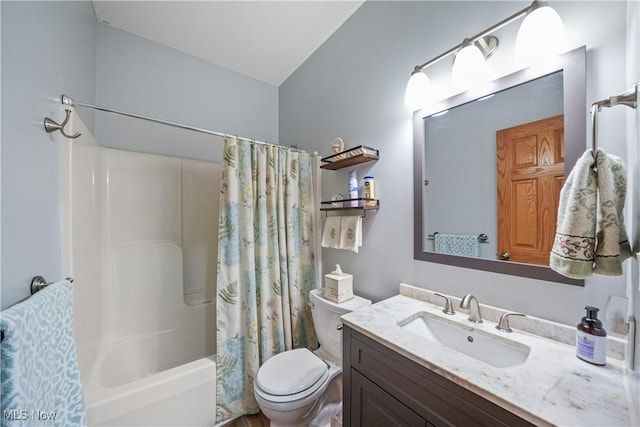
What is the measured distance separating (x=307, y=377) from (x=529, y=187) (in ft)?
4.55

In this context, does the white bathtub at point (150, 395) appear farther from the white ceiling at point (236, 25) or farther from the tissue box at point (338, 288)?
the white ceiling at point (236, 25)

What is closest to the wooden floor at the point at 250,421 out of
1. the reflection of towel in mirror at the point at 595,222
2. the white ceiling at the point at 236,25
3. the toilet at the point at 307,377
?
the toilet at the point at 307,377

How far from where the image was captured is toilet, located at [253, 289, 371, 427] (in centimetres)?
114

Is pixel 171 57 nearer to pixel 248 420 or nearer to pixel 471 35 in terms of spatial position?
pixel 471 35

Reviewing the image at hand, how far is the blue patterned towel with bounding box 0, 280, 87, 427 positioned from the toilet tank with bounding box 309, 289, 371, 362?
3.55 feet

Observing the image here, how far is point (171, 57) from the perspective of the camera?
201cm

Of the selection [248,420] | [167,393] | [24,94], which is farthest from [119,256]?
[248,420]

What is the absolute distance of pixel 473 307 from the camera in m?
0.96

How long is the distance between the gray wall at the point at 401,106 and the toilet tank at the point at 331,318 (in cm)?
17

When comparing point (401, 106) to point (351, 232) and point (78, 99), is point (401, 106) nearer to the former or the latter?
point (351, 232)

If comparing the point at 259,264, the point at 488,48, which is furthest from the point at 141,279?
the point at 488,48

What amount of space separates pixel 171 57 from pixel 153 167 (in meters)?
0.99

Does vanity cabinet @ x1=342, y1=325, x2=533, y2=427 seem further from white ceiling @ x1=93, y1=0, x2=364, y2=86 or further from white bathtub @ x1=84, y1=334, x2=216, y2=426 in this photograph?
white ceiling @ x1=93, y1=0, x2=364, y2=86

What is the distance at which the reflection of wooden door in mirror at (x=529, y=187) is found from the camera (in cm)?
85
